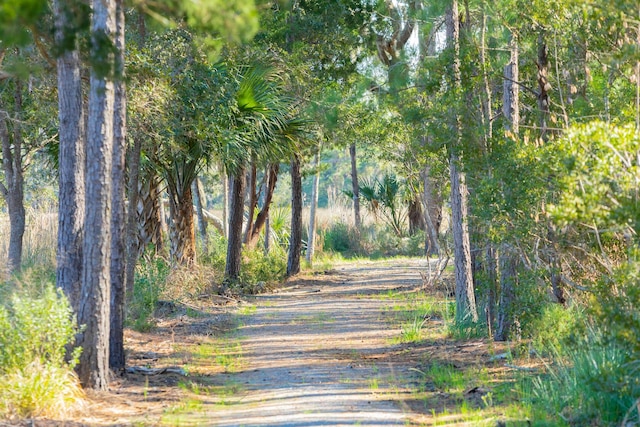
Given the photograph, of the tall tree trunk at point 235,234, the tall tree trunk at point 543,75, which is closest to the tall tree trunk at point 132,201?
the tall tree trunk at point 235,234

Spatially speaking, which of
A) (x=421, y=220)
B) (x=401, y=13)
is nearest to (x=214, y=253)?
(x=401, y=13)

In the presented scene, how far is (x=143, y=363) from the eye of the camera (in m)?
10.2

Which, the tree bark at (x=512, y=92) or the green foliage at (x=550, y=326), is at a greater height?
the tree bark at (x=512, y=92)

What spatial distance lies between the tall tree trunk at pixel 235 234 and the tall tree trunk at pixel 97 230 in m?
11.3

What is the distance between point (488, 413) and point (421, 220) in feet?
89.1

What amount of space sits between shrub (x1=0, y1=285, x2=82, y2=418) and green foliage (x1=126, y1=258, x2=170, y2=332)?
16.3 feet

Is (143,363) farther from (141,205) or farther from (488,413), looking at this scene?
(141,205)

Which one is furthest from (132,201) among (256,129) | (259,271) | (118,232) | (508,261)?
(259,271)

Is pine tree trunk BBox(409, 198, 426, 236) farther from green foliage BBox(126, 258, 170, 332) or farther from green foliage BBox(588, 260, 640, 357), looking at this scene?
green foliage BBox(588, 260, 640, 357)

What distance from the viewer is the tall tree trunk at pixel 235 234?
19.4 metres

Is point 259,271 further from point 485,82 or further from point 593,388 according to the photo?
point 593,388

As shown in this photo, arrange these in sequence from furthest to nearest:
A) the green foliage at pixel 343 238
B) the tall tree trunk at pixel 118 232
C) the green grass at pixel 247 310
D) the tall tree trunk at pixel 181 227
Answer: the green foliage at pixel 343 238 < the tall tree trunk at pixel 181 227 < the green grass at pixel 247 310 < the tall tree trunk at pixel 118 232

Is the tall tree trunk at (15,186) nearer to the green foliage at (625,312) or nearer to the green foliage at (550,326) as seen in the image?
the green foliage at (550,326)

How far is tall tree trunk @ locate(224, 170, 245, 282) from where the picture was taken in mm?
19438
